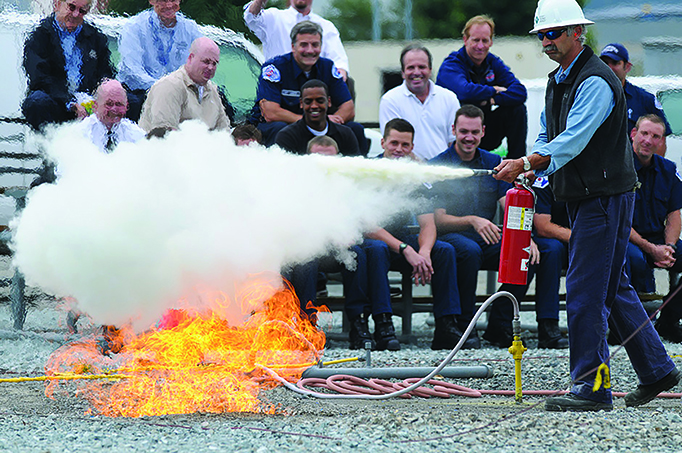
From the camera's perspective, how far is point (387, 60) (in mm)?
25500

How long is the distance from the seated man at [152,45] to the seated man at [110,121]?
27 cm

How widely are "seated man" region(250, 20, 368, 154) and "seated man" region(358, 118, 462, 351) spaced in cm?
116

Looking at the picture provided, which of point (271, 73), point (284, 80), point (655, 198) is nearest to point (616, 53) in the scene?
point (655, 198)

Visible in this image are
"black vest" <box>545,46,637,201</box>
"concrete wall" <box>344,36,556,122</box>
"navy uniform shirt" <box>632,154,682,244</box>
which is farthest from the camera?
"concrete wall" <box>344,36,556,122</box>

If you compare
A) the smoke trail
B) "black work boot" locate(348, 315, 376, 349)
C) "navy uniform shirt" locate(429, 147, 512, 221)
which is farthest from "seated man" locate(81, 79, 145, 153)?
"navy uniform shirt" locate(429, 147, 512, 221)

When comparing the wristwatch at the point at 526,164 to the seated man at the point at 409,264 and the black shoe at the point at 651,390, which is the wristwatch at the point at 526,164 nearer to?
the black shoe at the point at 651,390

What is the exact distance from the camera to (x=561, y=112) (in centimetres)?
540

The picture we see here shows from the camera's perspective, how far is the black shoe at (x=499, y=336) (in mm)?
8492

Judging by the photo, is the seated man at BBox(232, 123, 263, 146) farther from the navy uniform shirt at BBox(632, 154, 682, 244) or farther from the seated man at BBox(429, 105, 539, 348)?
the navy uniform shirt at BBox(632, 154, 682, 244)

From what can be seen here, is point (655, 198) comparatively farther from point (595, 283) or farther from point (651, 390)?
point (595, 283)

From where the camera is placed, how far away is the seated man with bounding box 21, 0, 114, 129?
8453 millimetres

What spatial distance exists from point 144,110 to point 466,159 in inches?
126

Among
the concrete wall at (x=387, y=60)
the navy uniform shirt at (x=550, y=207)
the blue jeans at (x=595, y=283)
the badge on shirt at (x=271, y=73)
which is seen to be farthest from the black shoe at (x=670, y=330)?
the concrete wall at (x=387, y=60)

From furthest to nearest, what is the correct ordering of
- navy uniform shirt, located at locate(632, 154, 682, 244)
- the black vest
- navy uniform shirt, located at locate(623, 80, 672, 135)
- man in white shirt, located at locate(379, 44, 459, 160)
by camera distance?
navy uniform shirt, located at locate(623, 80, 672, 135), man in white shirt, located at locate(379, 44, 459, 160), navy uniform shirt, located at locate(632, 154, 682, 244), the black vest
